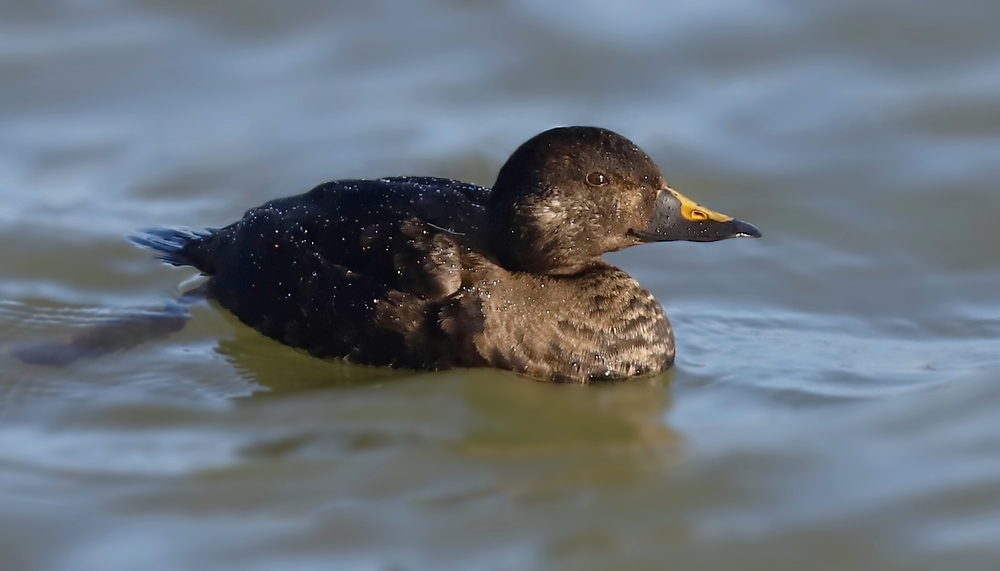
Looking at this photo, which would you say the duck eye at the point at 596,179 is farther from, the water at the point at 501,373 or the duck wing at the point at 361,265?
the water at the point at 501,373

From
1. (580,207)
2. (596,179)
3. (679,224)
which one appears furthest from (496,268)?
(679,224)

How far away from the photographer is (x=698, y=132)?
7.98 metres

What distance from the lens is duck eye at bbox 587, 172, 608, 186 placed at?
5867 millimetres

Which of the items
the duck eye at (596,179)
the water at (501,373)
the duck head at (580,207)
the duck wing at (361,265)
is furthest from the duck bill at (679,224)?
the duck wing at (361,265)

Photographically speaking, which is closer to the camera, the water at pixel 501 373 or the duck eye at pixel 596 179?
the water at pixel 501 373

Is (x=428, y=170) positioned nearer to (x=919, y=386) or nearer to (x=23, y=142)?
(x=23, y=142)

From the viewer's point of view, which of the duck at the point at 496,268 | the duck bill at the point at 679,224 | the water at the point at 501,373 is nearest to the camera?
the water at the point at 501,373

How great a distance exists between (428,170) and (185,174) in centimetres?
125

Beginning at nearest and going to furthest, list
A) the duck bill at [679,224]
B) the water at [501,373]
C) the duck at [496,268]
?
1. the water at [501,373]
2. the duck at [496,268]
3. the duck bill at [679,224]

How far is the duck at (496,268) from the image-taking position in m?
5.82

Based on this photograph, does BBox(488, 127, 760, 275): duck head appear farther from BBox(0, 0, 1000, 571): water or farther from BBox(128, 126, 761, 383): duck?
BBox(0, 0, 1000, 571): water

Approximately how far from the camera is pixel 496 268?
5938 millimetres

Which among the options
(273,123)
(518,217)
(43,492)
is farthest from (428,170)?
(43,492)

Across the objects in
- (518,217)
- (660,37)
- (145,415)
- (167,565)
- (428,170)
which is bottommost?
(167,565)
